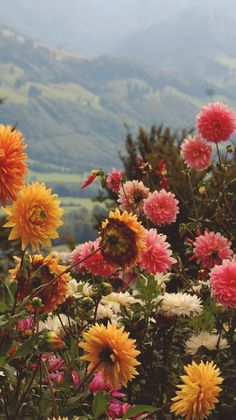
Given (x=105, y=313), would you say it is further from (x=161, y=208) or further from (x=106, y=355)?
(x=161, y=208)

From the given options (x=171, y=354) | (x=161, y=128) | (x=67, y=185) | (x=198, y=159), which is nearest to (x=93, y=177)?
(x=198, y=159)

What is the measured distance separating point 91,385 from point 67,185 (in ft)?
545

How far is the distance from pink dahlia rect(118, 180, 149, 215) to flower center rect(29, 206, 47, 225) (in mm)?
1688

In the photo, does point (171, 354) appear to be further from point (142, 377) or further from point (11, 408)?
point (11, 408)

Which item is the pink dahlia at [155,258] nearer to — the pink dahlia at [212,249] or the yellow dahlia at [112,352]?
the pink dahlia at [212,249]

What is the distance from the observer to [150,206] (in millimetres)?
2676

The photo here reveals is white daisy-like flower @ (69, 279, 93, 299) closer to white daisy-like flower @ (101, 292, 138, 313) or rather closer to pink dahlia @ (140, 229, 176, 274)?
white daisy-like flower @ (101, 292, 138, 313)

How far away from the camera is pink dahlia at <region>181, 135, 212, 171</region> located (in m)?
3.28

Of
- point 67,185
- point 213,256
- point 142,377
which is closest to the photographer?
point 142,377

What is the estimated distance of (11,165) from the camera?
124 cm

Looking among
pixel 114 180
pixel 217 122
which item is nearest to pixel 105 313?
pixel 114 180

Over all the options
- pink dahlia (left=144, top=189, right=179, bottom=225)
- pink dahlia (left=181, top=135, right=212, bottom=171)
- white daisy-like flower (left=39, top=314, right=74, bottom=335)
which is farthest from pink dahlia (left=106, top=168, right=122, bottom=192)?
white daisy-like flower (left=39, top=314, right=74, bottom=335)

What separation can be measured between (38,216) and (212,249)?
1.22m

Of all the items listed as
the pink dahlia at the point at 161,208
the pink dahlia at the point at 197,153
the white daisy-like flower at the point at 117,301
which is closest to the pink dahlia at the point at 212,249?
the pink dahlia at the point at 161,208
